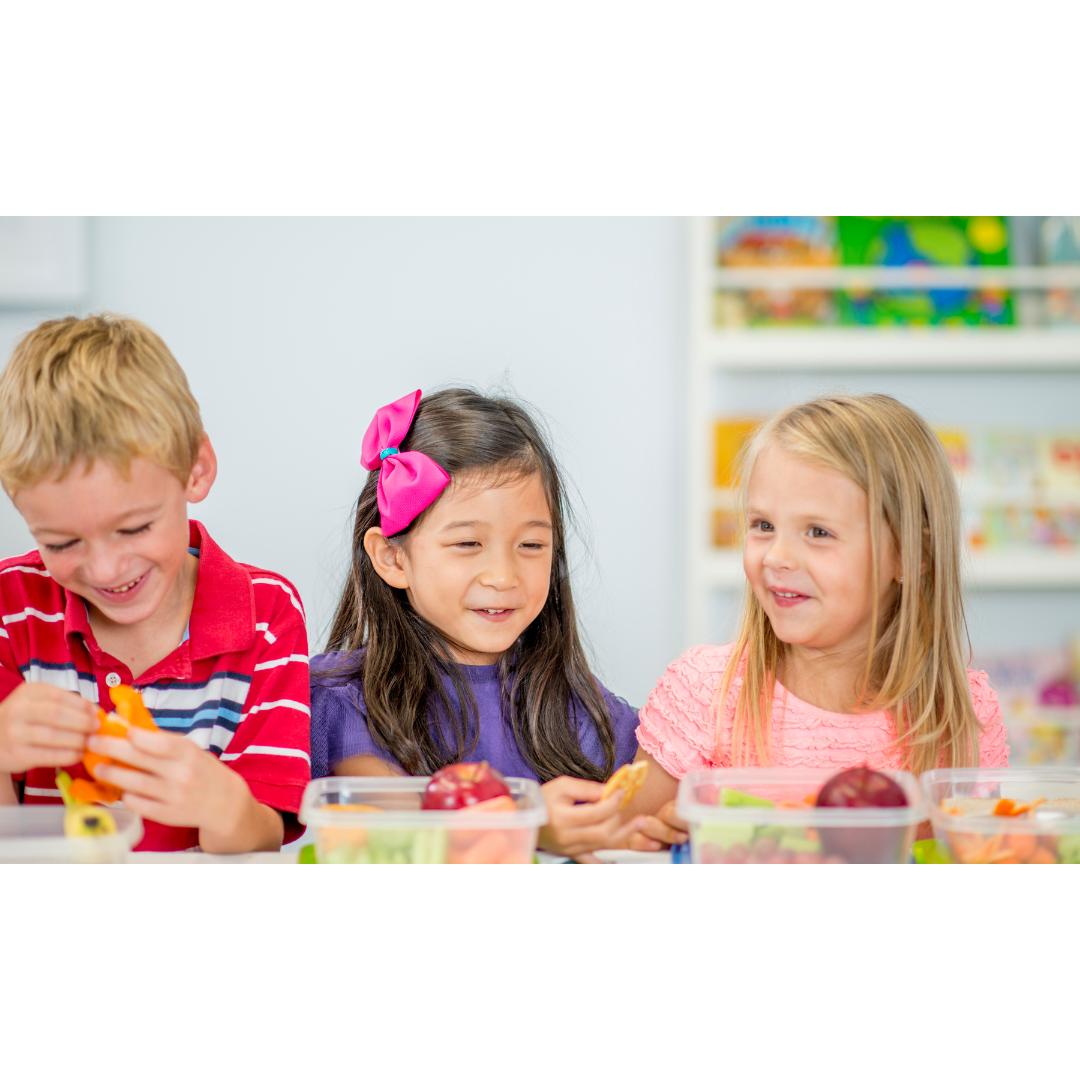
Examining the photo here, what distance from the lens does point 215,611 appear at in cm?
107

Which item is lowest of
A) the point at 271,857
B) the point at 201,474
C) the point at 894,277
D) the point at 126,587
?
the point at 271,857

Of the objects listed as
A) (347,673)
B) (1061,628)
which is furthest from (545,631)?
(1061,628)

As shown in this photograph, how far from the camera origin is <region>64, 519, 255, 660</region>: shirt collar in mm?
1049

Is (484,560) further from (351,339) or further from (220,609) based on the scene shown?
(351,339)

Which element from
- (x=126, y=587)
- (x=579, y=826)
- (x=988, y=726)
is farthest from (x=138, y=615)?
(x=988, y=726)

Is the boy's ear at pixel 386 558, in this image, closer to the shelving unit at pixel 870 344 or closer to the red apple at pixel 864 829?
the red apple at pixel 864 829

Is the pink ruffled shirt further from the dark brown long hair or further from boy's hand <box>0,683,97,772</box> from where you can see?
boy's hand <box>0,683,97,772</box>

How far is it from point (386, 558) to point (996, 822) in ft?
2.39

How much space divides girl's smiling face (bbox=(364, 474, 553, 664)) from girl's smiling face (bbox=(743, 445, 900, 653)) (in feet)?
0.81

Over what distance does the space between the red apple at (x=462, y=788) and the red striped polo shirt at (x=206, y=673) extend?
217 millimetres

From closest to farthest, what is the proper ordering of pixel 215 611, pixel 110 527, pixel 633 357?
pixel 110 527, pixel 215 611, pixel 633 357

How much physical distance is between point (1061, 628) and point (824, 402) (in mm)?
1584

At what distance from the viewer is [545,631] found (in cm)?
136

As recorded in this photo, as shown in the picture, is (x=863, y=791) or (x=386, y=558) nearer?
(x=863, y=791)
